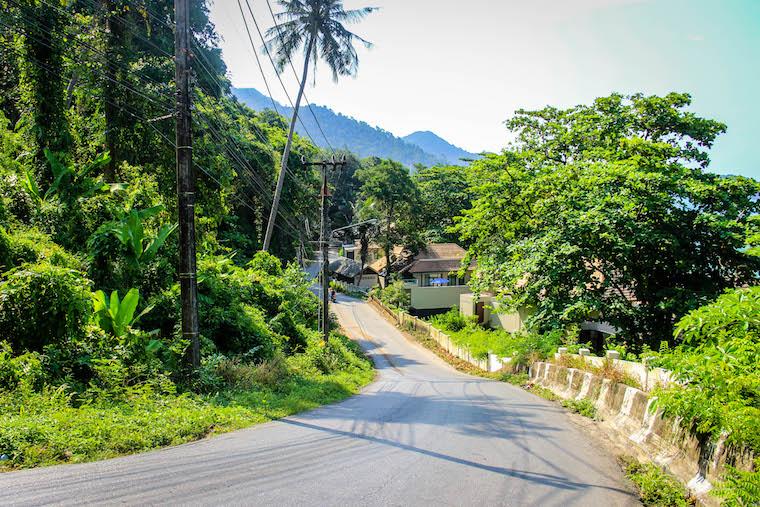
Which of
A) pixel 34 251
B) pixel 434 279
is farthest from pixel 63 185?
pixel 434 279

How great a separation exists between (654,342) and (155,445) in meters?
13.9

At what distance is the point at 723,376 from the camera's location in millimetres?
5125

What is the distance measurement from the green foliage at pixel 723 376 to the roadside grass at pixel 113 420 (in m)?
6.72

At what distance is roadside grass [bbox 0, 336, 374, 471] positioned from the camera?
5.72 metres

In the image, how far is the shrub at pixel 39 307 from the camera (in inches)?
332

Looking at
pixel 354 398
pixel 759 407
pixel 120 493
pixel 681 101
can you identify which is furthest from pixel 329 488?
pixel 681 101

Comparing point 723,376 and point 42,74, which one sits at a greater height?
point 42,74

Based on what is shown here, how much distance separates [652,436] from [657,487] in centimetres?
121

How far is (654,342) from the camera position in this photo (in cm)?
1434

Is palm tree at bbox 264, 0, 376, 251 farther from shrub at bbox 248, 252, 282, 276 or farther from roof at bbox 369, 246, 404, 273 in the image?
roof at bbox 369, 246, 404, 273

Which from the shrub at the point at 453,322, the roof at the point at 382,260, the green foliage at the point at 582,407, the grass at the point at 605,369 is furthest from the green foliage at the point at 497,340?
the roof at the point at 382,260

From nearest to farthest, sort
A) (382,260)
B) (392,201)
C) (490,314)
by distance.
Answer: (490,314)
(392,201)
(382,260)

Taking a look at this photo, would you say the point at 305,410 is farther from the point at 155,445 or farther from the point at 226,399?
the point at 155,445

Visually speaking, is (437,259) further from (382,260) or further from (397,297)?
(382,260)
